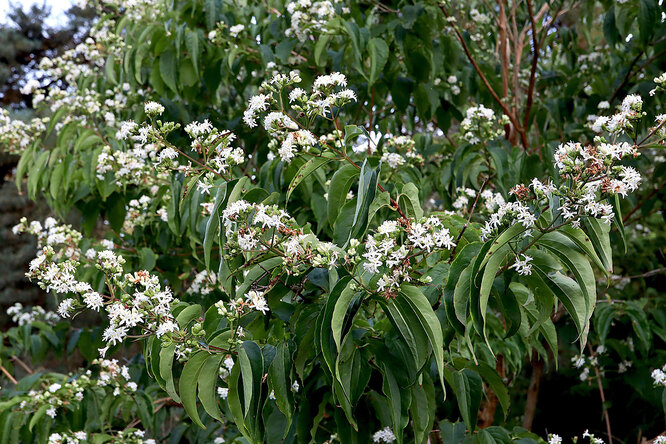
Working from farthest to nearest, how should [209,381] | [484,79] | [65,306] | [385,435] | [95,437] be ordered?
[484,79], [95,437], [385,435], [65,306], [209,381]

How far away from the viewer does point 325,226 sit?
220 cm

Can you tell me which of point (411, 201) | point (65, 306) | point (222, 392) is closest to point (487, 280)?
point (411, 201)

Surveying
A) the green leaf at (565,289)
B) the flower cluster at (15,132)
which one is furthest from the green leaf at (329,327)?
the flower cluster at (15,132)

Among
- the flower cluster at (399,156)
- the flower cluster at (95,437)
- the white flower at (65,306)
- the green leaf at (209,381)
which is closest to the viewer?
the green leaf at (209,381)

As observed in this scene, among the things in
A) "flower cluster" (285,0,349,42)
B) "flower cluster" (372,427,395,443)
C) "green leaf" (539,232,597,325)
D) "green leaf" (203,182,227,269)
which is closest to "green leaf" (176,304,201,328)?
"green leaf" (203,182,227,269)

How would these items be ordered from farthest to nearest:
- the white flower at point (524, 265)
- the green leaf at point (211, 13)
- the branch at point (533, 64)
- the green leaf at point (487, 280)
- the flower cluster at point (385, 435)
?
the branch at point (533, 64), the green leaf at point (211, 13), the flower cluster at point (385, 435), the white flower at point (524, 265), the green leaf at point (487, 280)

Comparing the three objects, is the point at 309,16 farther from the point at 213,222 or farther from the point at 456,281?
the point at 456,281

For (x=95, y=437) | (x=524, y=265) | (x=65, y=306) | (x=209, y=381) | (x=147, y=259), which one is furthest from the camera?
(x=147, y=259)

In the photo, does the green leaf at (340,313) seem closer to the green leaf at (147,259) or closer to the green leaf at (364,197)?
the green leaf at (364,197)

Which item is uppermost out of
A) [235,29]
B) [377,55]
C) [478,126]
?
[235,29]

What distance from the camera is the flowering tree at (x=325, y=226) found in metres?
1.13

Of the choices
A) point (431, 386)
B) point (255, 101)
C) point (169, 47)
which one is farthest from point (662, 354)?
point (169, 47)

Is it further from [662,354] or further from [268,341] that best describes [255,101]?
[662,354]

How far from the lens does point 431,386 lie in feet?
4.79
